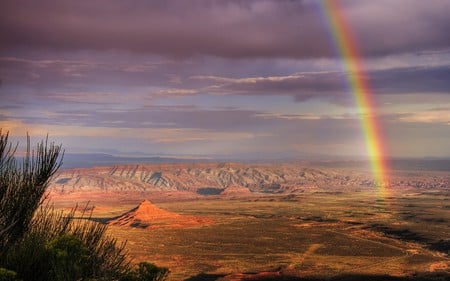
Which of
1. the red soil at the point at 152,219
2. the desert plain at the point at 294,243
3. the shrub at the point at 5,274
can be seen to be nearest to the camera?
the shrub at the point at 5,274

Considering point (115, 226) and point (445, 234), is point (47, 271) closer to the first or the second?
point (445, 234)

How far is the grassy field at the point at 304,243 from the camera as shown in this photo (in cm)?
7225

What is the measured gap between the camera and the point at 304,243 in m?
97.8

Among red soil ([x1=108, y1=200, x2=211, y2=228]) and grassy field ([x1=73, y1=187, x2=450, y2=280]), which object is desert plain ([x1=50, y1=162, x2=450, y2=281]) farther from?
red soil ([x1=108, y1=200, x2=211, y2=228])

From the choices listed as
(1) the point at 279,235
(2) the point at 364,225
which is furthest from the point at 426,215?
(1) the point at 279,235

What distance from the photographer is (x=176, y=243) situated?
97.8 meters

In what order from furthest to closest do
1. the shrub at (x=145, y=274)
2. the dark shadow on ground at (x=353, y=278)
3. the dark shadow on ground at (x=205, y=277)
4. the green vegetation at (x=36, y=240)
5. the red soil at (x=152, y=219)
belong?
1. the red soil at (x=152, y=219)
2. the dark shadow on ground at (x=205, y=277)
3. the dark shadow on ground at (x=353, y=278)
4. the shrub at (x=145, y=274)
5. the green vegetation at (x=36, y=240)

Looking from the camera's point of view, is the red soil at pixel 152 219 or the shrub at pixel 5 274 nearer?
the shrub at pixel 5 274

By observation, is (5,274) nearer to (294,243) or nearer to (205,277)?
(205,277)

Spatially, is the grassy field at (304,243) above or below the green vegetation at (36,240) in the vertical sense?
below

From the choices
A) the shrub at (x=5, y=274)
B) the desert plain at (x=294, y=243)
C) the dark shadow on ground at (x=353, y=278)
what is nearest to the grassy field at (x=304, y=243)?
the desert plain at (x=294, y=243)

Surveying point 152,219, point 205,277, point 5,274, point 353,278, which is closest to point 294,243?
point 353,278

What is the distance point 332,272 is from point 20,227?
5676 cm

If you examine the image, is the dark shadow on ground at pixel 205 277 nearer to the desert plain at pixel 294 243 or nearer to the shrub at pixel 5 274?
the desert plain at pixel 294 243
